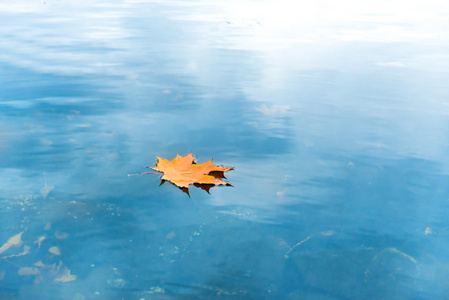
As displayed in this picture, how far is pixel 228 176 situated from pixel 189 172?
281 millimetres

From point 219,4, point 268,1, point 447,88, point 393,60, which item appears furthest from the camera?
point 268,1

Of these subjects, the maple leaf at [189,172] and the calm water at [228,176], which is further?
the maple leaf at [189,172]

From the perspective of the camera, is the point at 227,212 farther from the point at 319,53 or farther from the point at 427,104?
the point at 319,53

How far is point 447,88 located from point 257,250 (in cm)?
419

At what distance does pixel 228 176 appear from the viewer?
9.32ft

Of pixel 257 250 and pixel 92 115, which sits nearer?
pixel 257 250

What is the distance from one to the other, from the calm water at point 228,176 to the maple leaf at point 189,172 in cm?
8

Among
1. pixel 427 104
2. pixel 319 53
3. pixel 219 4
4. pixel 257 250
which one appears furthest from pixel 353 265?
pixel 219 4

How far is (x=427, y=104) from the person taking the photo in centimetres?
454

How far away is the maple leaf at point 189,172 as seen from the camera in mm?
2750

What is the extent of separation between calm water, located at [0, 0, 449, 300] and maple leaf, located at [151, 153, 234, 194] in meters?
0.08

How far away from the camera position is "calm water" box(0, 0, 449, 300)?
1.97 meters

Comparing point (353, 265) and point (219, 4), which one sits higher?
point (219, 4)

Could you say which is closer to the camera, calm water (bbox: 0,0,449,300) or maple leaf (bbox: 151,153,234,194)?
calm water (bbox: 0,0,449,300)
